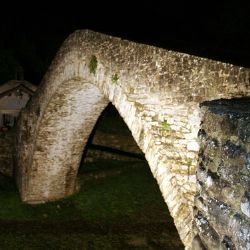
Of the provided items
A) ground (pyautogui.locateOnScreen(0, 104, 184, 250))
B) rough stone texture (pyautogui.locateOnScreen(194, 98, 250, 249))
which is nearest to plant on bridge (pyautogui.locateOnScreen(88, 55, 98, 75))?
rough stone texture (pyautogui.locateOnScreen(194, 98, 250, 249))

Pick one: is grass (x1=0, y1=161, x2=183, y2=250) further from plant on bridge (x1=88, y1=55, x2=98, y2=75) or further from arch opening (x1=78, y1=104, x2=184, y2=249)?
plant on bridge (x1=88, y1=55, x2=98, y2=75)

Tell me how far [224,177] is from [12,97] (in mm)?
17520

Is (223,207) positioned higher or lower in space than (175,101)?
lower

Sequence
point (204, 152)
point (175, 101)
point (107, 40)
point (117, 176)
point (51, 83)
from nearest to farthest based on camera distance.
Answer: point (204, 152), point (175, 101), point (107, 40), point (51, 83), point (117, 176)

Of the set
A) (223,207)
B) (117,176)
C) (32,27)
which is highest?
(32,27)

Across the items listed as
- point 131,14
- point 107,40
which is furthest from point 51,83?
point 131,14

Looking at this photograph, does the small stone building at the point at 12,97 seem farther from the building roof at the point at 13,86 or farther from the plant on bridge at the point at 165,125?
the plant on bridge at the point at 165,125

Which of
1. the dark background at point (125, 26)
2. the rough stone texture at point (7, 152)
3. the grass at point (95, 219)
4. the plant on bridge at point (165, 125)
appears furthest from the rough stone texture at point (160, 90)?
the dark background at point (125, 26)

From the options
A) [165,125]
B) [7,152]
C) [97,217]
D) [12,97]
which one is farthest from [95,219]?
[12,97]

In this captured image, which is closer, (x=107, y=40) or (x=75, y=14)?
(x=107, y=40)

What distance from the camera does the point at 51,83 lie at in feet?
30.1

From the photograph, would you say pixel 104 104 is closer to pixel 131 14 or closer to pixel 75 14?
pixel 131 14

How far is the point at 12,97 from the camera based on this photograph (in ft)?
62.5

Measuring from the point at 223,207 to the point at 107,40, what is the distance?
454 centimetres
